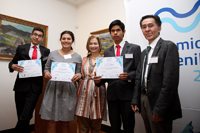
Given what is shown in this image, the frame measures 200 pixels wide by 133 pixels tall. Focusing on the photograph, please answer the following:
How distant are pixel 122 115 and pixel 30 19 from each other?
3.50 meters

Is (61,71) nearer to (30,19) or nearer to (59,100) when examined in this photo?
(59,100)

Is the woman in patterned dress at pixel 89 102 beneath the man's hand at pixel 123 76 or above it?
beneath

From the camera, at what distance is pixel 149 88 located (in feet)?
4.57

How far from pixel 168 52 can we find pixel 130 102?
0.72m

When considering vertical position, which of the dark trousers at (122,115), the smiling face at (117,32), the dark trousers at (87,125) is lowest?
the dark trousers at (87,125)

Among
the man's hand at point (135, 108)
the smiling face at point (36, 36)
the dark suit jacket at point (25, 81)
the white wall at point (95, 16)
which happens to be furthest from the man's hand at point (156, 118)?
the white wall at point (95, 16)

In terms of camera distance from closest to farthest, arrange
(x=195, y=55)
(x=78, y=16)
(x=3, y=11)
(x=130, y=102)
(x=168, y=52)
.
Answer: (x=168, y=52) < (x=130, y=102) < (x=195, y=55) < (x=3, y=11) < (x=78, y=16)

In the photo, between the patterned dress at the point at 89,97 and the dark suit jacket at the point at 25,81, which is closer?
the patterned dress at the point at 89,97

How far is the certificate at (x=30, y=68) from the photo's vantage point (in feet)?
6.56

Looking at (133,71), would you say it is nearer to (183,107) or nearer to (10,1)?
(183,107)

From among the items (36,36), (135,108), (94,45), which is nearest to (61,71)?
(94,45)

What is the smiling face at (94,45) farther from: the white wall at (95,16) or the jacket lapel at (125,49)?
the white wall at (95,16)

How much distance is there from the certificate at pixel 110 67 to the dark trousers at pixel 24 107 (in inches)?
47.1

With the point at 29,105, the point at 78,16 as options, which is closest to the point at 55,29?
the point at 78,16
